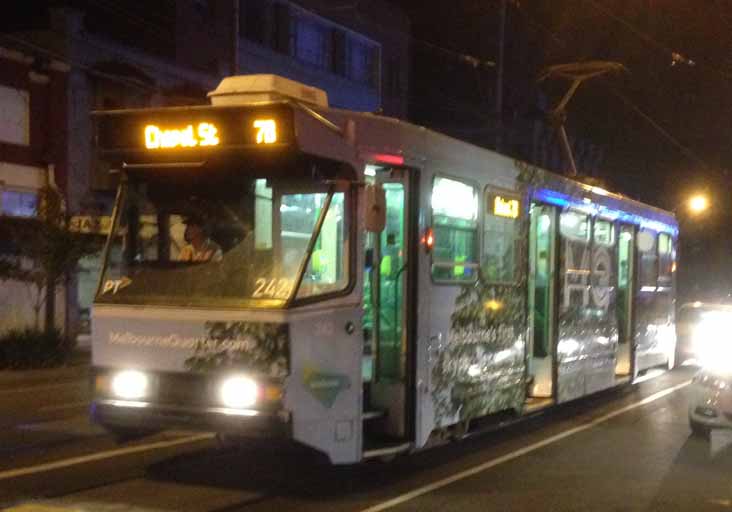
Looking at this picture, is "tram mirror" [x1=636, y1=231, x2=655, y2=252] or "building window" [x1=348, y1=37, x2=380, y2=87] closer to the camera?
"tram mirror" [x1=636, y1=231, x2=655, y2=252]

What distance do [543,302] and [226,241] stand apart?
5.39 meters

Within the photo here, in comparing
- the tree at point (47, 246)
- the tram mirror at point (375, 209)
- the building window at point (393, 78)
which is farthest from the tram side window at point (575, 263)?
the building window at point (393, 78)

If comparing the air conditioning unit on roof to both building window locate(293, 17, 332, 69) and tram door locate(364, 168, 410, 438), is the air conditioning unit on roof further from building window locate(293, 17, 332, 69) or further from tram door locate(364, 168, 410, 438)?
building window locate(293, 17, 332, 69)

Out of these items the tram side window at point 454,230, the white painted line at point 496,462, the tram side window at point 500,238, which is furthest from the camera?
the tram side window at point 500,238

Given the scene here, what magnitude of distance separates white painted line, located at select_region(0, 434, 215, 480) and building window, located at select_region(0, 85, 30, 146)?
15.2 metres

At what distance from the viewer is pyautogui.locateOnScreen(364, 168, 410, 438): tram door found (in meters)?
8.41

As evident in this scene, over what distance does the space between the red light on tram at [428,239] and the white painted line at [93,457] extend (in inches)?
108

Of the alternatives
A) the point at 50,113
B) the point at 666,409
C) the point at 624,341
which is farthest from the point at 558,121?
the point at 50,113

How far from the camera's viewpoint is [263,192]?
764 cm

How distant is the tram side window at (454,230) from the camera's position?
348 inches

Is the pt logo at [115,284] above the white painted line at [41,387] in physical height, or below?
above

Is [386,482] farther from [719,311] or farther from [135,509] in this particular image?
[719,311]

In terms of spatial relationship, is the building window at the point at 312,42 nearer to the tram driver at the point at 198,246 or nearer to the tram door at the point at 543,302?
the tram door at the point at 543,302

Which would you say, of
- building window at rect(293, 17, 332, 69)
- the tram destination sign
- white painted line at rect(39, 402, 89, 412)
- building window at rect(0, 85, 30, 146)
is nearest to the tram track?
the tram destination sign
